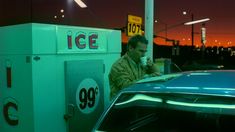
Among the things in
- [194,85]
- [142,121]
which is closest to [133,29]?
[142,121]

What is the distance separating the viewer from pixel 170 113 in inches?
150

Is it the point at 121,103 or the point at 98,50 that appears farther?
the point at 98,50

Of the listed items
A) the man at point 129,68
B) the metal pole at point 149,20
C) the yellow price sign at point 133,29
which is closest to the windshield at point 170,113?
the man at point 129,68

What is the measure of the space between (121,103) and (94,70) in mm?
2033

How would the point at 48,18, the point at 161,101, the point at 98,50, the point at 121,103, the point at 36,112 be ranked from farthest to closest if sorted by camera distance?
1. the point at 48,18
2. the point at 98,50
3. the point at 36,112
4. the point at 121,103
5. the point at 161,101

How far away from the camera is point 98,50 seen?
5.93m

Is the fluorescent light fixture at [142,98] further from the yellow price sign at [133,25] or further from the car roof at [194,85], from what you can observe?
the yellow price sign at [133,25]

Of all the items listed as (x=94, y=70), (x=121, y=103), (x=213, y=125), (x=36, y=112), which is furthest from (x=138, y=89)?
(x=94, y=70)

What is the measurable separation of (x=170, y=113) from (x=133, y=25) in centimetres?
565

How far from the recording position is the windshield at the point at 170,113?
3336mm

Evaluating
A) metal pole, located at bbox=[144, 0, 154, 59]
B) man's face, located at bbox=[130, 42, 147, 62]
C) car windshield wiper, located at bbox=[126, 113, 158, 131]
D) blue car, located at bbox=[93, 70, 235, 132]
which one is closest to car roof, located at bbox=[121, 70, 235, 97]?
blue car, located at bbox=[93, 70, 235, 132]

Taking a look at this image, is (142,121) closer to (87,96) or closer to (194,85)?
(194,85)

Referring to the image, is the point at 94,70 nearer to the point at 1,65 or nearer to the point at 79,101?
the point at 79,101

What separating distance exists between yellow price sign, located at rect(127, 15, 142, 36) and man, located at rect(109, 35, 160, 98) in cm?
327
